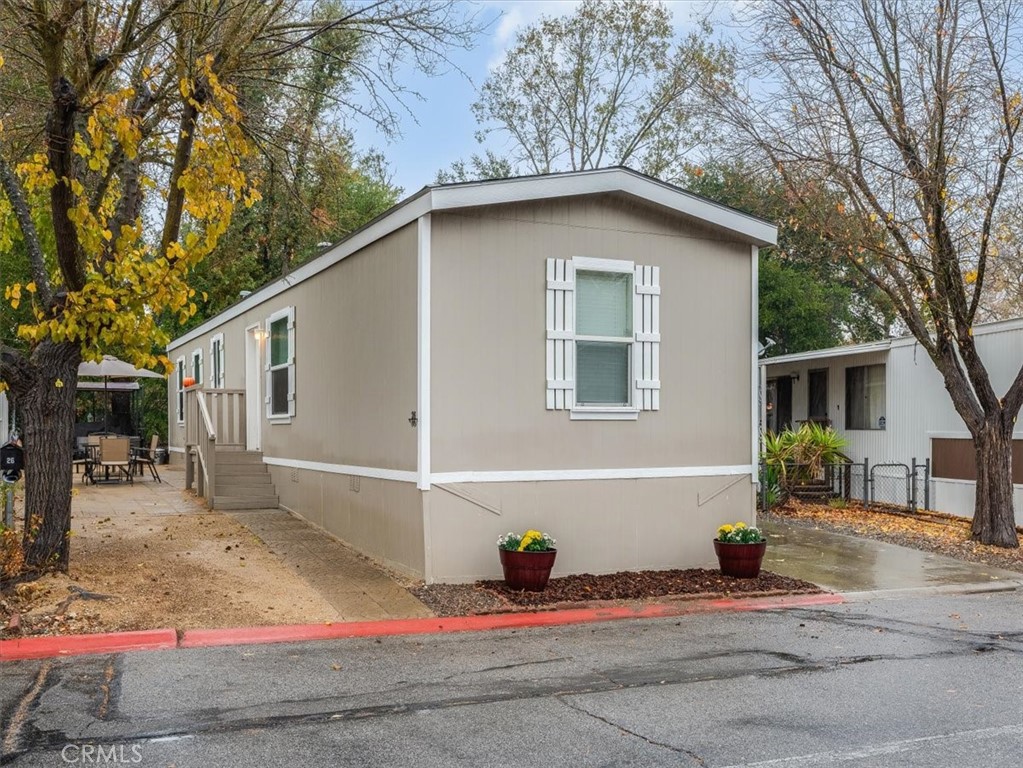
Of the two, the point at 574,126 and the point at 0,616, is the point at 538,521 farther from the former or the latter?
the point at 574,126

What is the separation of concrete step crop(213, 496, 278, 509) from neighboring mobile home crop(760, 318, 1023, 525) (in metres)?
9.99

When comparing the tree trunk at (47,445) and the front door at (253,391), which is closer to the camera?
the tree trunk at (47,445)

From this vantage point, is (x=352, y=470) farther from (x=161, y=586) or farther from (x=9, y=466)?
(x=9, y=466)

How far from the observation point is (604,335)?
29.6ft

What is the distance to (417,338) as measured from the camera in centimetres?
829

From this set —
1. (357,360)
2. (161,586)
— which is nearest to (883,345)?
(357,360)

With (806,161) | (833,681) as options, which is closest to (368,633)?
(833,681)

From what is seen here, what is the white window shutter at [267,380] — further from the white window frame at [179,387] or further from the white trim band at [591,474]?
the white window frame at [179,387]

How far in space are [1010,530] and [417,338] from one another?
312 inches

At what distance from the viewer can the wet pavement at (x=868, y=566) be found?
30.2ft

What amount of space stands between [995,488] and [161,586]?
31.5ft

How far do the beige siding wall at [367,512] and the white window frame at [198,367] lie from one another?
6793 millimetres

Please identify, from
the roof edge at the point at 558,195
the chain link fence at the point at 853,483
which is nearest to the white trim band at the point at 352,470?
the roof edge at the point at 558,195

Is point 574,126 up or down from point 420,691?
up
